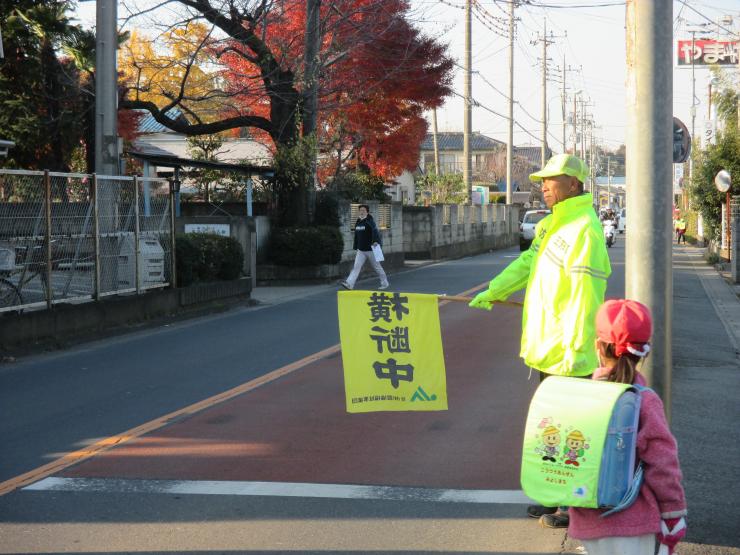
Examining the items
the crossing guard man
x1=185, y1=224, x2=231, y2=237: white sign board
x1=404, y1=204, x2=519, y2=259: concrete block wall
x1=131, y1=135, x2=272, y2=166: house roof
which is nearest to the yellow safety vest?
the crossing guard man

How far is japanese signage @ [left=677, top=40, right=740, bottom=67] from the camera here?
53562 millimetres

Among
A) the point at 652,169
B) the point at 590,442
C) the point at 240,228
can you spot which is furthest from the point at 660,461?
the point at 240,228

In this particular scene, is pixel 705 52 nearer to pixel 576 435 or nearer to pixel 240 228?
pixel 240 228

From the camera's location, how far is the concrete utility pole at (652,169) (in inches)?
190

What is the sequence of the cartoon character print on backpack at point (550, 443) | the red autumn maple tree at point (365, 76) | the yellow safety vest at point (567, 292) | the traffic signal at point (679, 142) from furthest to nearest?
the red autumn maple tree at point (365, 76)
the traffic signal at point (679, 142)
the yellow safety vest at point (567, 292)
the cartoon character print on backpack at point (550, 443)

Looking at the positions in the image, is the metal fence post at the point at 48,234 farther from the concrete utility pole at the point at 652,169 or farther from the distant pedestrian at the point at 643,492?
the distant pedestrian at the point at 643,492

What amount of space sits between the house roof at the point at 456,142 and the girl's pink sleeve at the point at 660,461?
264ft

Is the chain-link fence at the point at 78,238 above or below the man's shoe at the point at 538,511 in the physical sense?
above

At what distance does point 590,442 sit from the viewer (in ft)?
11.3

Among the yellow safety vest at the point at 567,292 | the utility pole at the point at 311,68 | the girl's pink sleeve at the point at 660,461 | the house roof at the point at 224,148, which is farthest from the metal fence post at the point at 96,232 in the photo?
the house roof at the point at 224,148

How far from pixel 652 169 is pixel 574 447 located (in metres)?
1.88

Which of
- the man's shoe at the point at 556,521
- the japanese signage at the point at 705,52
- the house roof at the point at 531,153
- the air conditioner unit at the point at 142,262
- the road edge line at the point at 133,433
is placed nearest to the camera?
the man's shoe at the point at 556,521

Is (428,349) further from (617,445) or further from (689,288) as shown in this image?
(689,288)

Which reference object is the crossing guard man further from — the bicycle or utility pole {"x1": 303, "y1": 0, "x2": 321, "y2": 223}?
utility pole {"x1": 303, "y1": 0, "x2": 321, "y2": 223}
